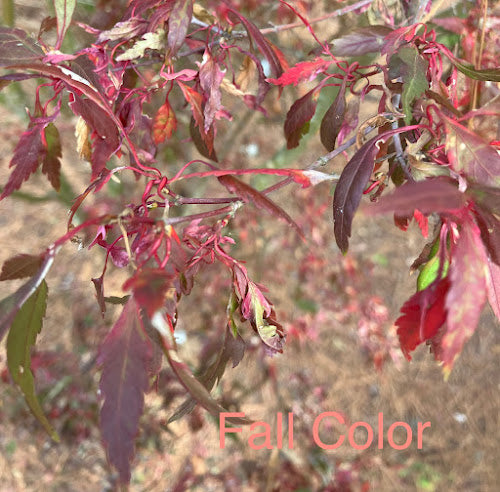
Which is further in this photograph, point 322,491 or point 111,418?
point 322,491

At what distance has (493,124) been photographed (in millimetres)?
1091

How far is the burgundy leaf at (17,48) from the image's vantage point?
1.90ft

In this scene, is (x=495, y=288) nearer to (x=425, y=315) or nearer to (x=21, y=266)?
(x=425, y=315)

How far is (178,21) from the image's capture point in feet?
2.01

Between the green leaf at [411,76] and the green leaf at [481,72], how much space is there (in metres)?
0.07

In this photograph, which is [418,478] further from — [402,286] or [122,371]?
[122,371]

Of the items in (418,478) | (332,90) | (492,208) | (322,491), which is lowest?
(418,478)

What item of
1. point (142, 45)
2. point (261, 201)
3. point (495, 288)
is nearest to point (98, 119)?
point (142, 45)

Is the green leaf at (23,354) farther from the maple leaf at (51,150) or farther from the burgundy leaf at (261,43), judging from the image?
the burgundy leaf at (261,43)

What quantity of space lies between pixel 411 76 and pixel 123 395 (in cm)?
47

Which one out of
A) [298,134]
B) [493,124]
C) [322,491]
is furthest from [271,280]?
[298,134]

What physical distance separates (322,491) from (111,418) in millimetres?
1639

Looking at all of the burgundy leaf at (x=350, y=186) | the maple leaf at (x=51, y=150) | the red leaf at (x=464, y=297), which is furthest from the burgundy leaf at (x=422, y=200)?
the maple leaf at (x=51, y=150)

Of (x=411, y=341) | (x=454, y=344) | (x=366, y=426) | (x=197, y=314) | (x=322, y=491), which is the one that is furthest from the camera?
(x=197, y=314)
